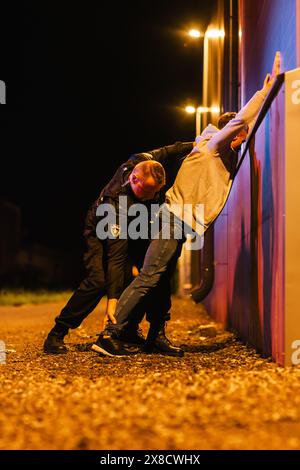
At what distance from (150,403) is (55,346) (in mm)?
2923

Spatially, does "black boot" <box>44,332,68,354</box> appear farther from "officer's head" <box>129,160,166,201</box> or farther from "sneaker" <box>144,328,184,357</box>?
"officer's head" <box>129,160,166,201</box>

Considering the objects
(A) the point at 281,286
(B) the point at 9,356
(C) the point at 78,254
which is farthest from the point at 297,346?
(C) the point at 78,254

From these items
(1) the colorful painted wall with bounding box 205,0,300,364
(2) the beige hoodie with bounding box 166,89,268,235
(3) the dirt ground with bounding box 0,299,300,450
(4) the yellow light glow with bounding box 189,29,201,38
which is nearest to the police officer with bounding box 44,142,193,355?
(2) the beige hoodie with bounding box 166,89,268,235

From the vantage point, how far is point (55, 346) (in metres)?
6.50

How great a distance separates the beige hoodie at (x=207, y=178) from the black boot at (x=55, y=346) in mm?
1607

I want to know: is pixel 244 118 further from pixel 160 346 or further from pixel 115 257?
pixel 160 346

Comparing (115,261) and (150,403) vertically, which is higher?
(115,261)

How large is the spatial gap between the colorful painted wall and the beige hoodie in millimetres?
227

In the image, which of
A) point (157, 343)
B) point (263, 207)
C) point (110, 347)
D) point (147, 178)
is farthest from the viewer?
point (157, 343)

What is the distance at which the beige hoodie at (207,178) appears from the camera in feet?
19.0

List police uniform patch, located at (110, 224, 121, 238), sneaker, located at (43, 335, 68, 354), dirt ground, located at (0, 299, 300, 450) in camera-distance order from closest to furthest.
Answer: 1. dirt ground, located at (0, 299, 300, 450)
2. police uniform patch, located at (110, 224, 121, 238)
3. sneaker, located at (43, 335, 68, 354)

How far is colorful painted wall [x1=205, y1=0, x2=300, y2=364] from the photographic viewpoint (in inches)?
186

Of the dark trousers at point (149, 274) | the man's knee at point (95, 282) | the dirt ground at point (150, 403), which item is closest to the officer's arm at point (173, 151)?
the dark trousers at point (149, 274)

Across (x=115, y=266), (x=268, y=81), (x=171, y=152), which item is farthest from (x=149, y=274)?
(x=268, y=81)
